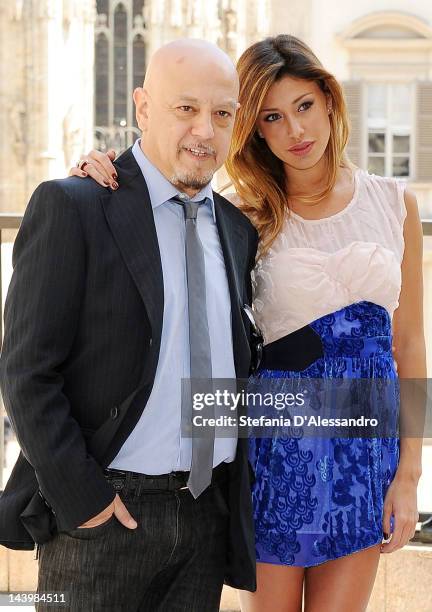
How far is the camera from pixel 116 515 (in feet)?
6.15

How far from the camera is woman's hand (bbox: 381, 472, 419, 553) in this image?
2.22 m

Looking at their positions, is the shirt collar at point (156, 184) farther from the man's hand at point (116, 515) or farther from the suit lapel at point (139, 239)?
the man's hand at point (116, 515)

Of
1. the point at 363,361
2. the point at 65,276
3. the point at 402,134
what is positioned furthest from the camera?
the point at 402,134

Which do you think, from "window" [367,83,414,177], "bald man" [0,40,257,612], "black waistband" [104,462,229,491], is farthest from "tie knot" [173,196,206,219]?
"window" [367,83,414,177]

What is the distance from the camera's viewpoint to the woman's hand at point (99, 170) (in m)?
1.97

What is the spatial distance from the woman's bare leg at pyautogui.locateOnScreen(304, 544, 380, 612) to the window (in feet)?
62.0

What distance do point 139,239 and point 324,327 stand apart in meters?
0.53

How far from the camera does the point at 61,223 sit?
1.83 metres

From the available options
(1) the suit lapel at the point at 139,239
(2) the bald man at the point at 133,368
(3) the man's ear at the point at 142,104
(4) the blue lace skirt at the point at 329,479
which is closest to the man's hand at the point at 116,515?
(2) the bald man at the point at 133,368

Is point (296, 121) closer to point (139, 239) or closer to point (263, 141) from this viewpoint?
point (263, 141)

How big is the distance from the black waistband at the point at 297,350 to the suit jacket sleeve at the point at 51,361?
1.90 ft

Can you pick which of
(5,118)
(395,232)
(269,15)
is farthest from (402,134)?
(395,232)

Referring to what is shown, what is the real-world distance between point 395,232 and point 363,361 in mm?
330

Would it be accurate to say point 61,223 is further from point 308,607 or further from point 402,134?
point 402,134
